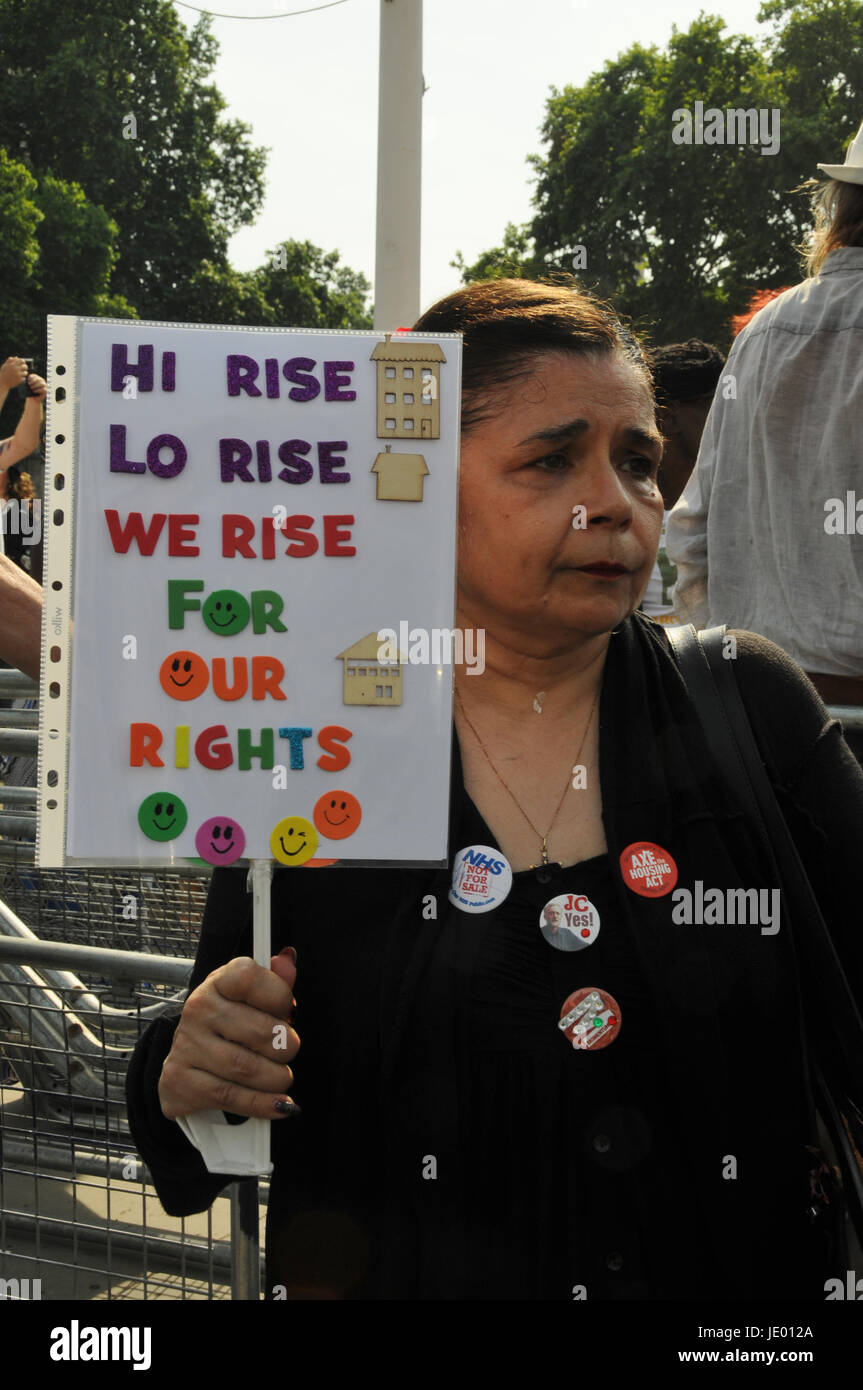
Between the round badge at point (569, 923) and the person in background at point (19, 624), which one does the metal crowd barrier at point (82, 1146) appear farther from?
the round badge at point (569, 923)

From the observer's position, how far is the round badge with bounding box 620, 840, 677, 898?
5.48 ft

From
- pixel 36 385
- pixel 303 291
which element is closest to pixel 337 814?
pixel 36 385

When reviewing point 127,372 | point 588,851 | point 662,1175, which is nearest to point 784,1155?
point 662,1175

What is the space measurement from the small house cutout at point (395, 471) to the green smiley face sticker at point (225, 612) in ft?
0.70

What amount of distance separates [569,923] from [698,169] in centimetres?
2830

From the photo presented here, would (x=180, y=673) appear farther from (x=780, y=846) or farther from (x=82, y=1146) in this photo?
(x=82, y=1146)

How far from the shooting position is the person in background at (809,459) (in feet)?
9.12

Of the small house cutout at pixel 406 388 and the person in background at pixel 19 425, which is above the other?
the person in background at pixel 19 425

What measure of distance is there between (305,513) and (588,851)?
56cm

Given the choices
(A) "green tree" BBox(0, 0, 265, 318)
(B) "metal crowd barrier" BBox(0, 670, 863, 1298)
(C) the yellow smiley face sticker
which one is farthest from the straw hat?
(A) "green tree" BBox(0, 0, 265, 318)

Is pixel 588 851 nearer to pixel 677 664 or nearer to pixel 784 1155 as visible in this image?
pixel 677 664

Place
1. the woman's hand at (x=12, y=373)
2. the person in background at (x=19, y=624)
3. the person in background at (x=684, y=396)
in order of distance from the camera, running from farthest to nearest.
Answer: the woman's hand at (x=12, y=373) < the person in background at (x=684, y=396) < the person in background at (x=19, y=624)

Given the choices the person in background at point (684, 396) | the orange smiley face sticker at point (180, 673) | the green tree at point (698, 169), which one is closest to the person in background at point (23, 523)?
the person in background at point (684, 396)

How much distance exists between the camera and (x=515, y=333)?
183cm
